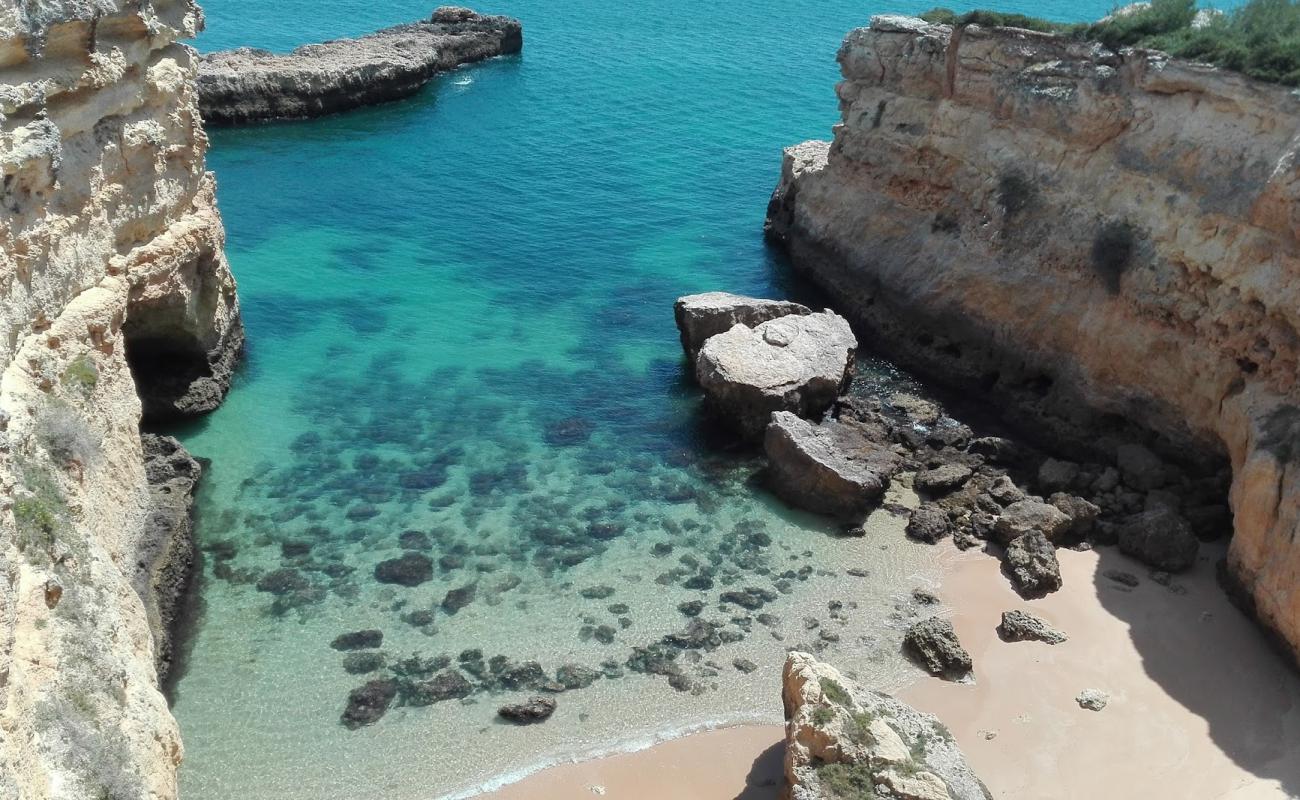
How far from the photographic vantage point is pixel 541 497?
69.7 feet

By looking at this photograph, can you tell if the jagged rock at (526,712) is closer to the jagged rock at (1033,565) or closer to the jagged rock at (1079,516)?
the jagged rock at (1033,565)

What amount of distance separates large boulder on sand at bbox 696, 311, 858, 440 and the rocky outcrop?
Result: 94.6ft

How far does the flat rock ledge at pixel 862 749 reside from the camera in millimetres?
12891

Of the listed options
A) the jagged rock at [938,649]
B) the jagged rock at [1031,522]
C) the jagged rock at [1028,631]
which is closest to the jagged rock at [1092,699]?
the jagged rock at [1028,631]

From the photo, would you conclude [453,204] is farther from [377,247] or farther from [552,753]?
[552,753]

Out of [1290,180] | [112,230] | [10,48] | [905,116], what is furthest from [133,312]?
[1290,180]

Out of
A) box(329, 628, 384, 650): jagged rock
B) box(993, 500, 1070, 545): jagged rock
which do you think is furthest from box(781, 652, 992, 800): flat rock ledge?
box(329, 628, 384, 650): jagged rock

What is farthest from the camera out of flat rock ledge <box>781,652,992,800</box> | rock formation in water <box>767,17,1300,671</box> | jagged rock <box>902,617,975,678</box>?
rock formation in water <box>767,17,1300,671</box>

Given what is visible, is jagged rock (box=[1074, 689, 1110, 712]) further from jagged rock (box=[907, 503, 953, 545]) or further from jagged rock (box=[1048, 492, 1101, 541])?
jagged rock (box=[907, 503, 953, 545])

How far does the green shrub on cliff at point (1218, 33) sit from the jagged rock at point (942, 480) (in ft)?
31.0

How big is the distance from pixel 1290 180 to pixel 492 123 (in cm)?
3465

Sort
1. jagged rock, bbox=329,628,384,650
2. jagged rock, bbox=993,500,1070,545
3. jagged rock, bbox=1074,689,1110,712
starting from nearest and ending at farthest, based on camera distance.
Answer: jagged rock, bbox=1074,689,1110,712 → jagged rock, bbox=329,628,384,650 → jagged rock, bbox=993,500,1070,545

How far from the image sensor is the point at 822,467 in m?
20.6

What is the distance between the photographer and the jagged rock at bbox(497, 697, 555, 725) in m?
15.7
